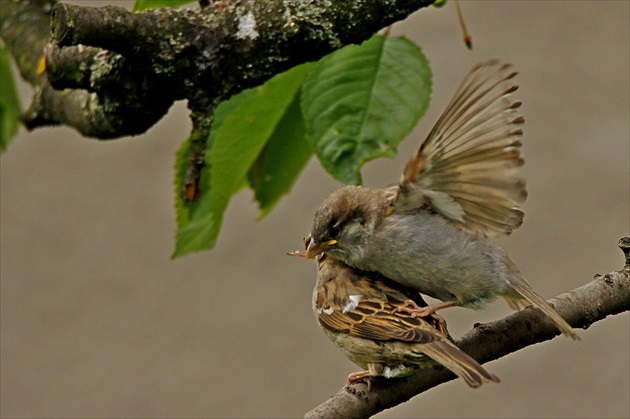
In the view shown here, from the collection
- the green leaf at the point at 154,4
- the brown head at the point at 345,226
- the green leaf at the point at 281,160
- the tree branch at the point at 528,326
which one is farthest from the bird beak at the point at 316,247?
the green leaf at the point at 154,4

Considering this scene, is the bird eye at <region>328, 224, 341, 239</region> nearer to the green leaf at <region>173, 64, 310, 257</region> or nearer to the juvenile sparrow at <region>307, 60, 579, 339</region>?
the juvenile sparrow at <region>307, 60, 579, 339</region>

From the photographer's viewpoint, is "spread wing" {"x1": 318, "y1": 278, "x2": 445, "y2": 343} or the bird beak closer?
"spread wing" {"x1": 318, "y1": 278, "x2": 445, "y2": 343}

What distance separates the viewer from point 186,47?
202 cm

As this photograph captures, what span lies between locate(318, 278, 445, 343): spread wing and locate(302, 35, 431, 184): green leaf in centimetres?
54

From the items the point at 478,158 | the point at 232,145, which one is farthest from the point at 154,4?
the point at 478,158

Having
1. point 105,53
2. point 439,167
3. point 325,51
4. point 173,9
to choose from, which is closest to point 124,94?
point 105,53

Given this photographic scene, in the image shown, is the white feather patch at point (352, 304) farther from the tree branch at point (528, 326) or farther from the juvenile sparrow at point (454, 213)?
the tree branch at point (528, 326)

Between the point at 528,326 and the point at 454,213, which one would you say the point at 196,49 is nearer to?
the point at 454,213

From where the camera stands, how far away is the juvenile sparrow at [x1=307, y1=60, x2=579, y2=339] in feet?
6.40

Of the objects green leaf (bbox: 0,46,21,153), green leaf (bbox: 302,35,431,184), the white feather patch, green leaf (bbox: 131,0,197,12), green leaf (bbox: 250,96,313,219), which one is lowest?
the white feather patch

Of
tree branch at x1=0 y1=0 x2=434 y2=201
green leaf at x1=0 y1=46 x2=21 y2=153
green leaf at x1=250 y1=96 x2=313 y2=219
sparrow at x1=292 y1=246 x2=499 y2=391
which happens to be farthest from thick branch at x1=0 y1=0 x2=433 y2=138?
sparrow at x1=292 y1=246 x2=499 y2=391

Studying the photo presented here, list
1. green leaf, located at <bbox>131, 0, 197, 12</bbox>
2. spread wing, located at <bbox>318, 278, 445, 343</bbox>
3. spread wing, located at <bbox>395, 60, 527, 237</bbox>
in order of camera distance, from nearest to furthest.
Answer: spread wing, located at <bbox>395, 60, 527, 237</bbox> < green leaf, located at <bbox>131, 0, 197, 12</bbox> < spread wing, located at <bbox>318, 278, 445, 343</bbox>

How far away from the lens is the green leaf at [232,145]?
2.01 meters

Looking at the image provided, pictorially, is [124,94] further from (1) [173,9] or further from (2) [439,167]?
(2) [439,167]
